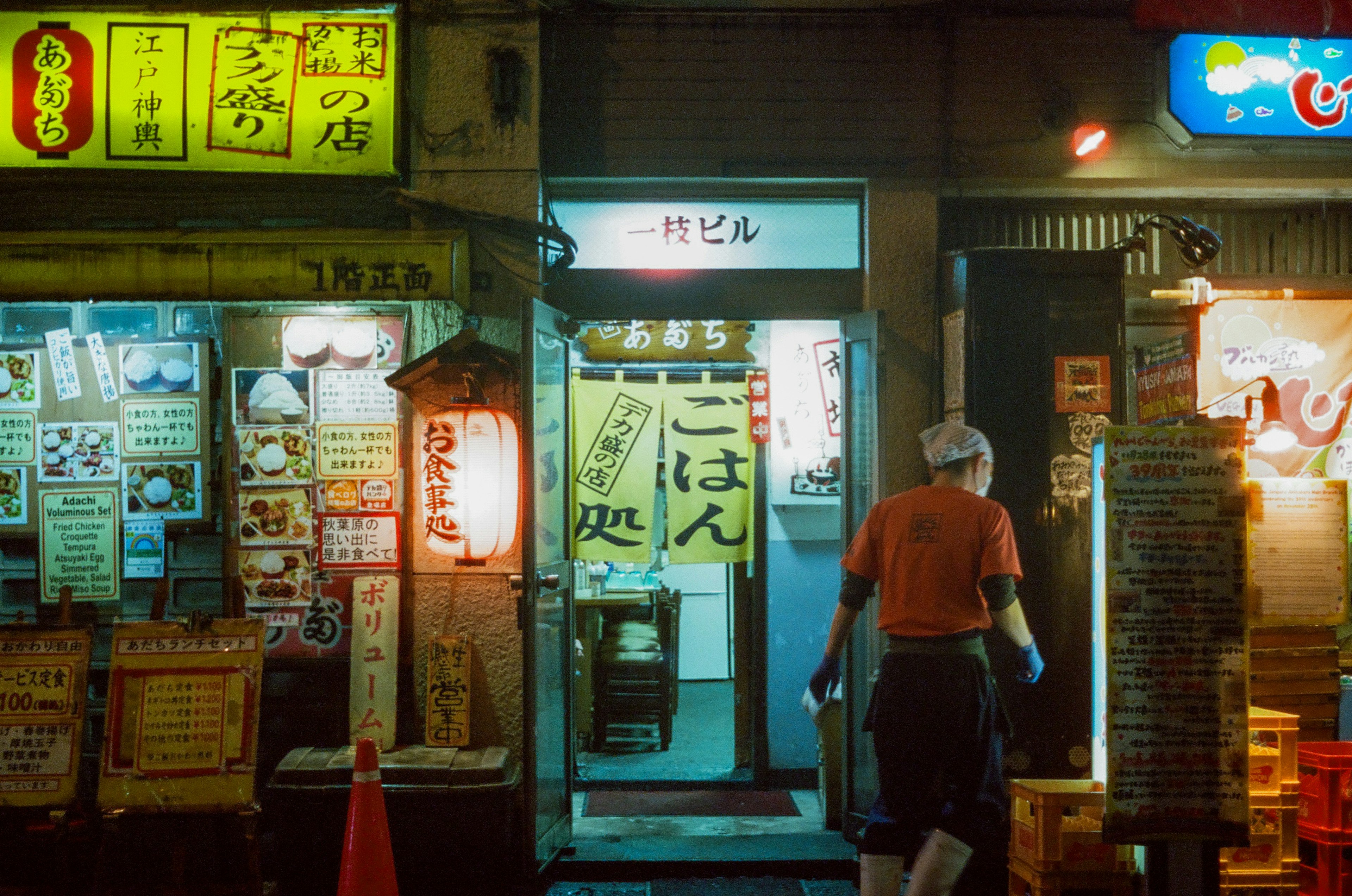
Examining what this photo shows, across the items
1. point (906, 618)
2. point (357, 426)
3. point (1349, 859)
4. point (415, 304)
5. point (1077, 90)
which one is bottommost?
point (1349, 859)

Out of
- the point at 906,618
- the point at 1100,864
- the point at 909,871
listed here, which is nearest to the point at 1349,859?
the point at 1100,864

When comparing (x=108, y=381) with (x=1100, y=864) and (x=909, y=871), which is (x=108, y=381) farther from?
(x=1100, y=864)

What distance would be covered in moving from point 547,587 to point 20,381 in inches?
162

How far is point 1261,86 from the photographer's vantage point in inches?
277

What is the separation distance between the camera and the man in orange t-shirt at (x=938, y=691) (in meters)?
4.83

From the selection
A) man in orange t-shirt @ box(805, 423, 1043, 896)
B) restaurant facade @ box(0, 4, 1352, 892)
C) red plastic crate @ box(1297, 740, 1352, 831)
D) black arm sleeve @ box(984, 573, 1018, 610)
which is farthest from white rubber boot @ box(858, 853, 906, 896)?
red plastic crate @ box(1297, 740, 1352, 831)

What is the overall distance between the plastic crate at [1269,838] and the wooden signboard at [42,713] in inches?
270

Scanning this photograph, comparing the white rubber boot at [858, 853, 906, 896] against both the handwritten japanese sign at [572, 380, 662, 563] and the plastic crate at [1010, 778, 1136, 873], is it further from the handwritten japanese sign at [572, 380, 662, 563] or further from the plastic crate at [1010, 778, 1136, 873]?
the handwritten japanese sign at [572, 380, 662, 563]

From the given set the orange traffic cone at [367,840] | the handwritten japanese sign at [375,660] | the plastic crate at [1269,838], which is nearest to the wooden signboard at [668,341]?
the handwritten japanese sign at [375,660]

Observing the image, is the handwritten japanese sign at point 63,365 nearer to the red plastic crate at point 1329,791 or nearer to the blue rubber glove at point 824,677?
the blue rubber glove at point 824,677

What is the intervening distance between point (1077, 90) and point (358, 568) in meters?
6.18

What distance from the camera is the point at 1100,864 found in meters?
4.86

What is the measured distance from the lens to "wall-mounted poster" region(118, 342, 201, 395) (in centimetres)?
685

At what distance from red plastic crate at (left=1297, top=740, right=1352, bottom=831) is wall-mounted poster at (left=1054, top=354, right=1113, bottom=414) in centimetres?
228
